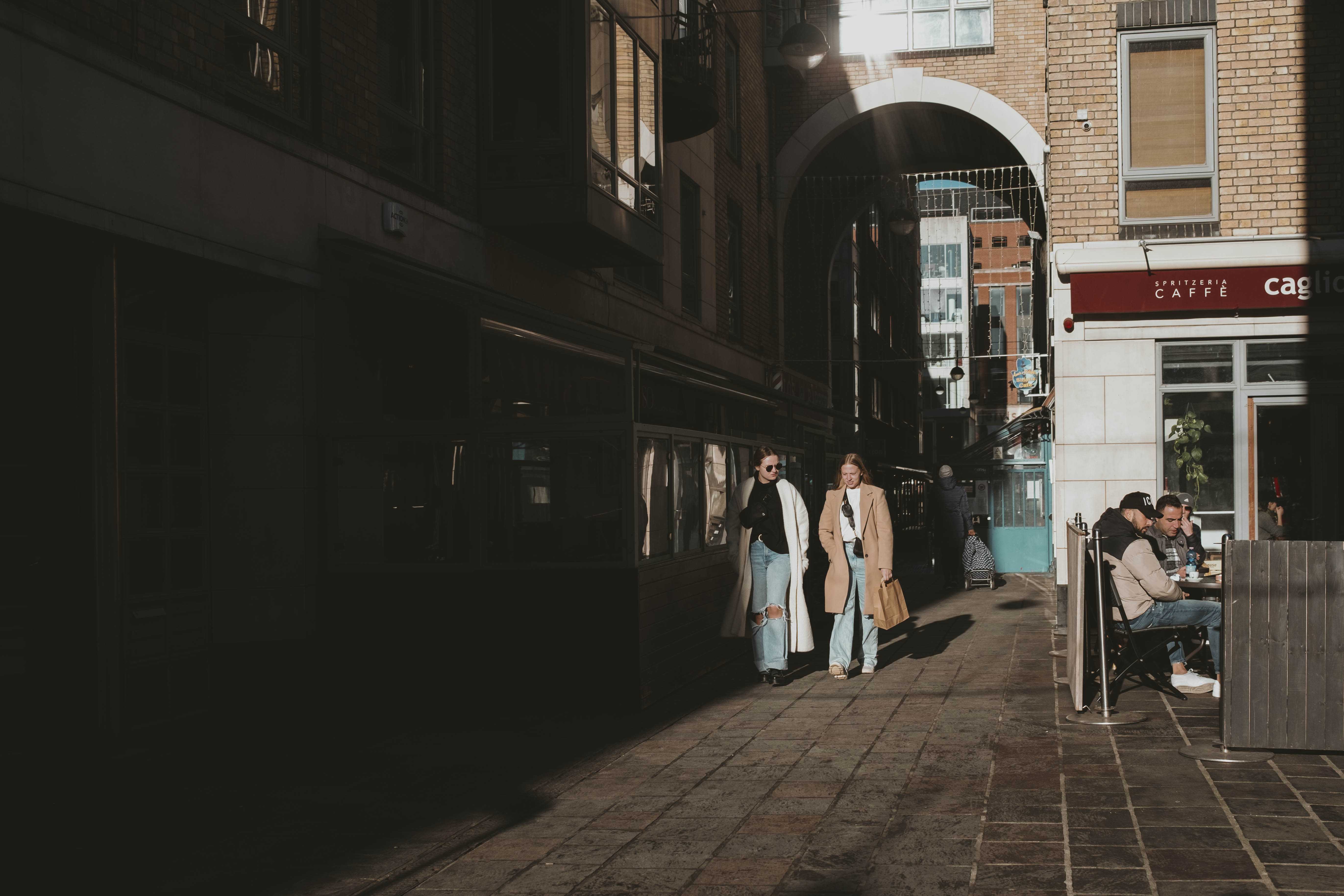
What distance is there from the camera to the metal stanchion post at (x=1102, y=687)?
26.6ft

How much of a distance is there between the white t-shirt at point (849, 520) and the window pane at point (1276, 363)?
17.5 ft

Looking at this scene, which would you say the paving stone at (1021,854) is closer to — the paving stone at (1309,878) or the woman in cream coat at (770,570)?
the paving stone at (1309,878)

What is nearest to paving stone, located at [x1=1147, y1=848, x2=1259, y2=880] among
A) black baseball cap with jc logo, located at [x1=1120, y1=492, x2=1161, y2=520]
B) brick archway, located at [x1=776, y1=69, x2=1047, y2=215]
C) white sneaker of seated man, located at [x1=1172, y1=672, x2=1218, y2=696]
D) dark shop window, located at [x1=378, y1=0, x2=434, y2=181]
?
white sneaker of seated man, located at [x1=1172, y1=672, x2=1218, y2=696]

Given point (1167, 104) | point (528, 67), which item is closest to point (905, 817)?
point (528, 67)

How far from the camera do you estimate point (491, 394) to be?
34.9ft

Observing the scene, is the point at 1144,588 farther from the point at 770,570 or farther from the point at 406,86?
the point at 406,86

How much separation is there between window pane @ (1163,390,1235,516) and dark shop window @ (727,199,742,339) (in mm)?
10624

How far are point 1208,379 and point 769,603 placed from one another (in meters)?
6.09

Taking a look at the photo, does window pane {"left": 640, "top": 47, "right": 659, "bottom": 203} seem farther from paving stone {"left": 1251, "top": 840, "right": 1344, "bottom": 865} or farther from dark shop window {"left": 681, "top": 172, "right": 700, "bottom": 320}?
paving stone {"left": 1251, "top": 840, "right": 1344, "bottom": 865}

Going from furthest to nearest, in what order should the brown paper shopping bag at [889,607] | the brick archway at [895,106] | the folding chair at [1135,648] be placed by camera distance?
the brick archway at [895,106]
the brown paper shopping bag at [889,607]
the folding chair at [1135,648]

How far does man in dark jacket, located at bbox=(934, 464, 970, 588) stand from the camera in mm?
20984

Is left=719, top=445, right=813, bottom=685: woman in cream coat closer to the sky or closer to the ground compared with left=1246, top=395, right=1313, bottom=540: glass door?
closer to the ground

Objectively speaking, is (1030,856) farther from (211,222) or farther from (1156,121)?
(1156,121)

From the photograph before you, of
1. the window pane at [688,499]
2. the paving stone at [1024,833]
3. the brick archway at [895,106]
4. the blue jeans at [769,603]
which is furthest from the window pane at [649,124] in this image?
the paving stone at [1024,833]
